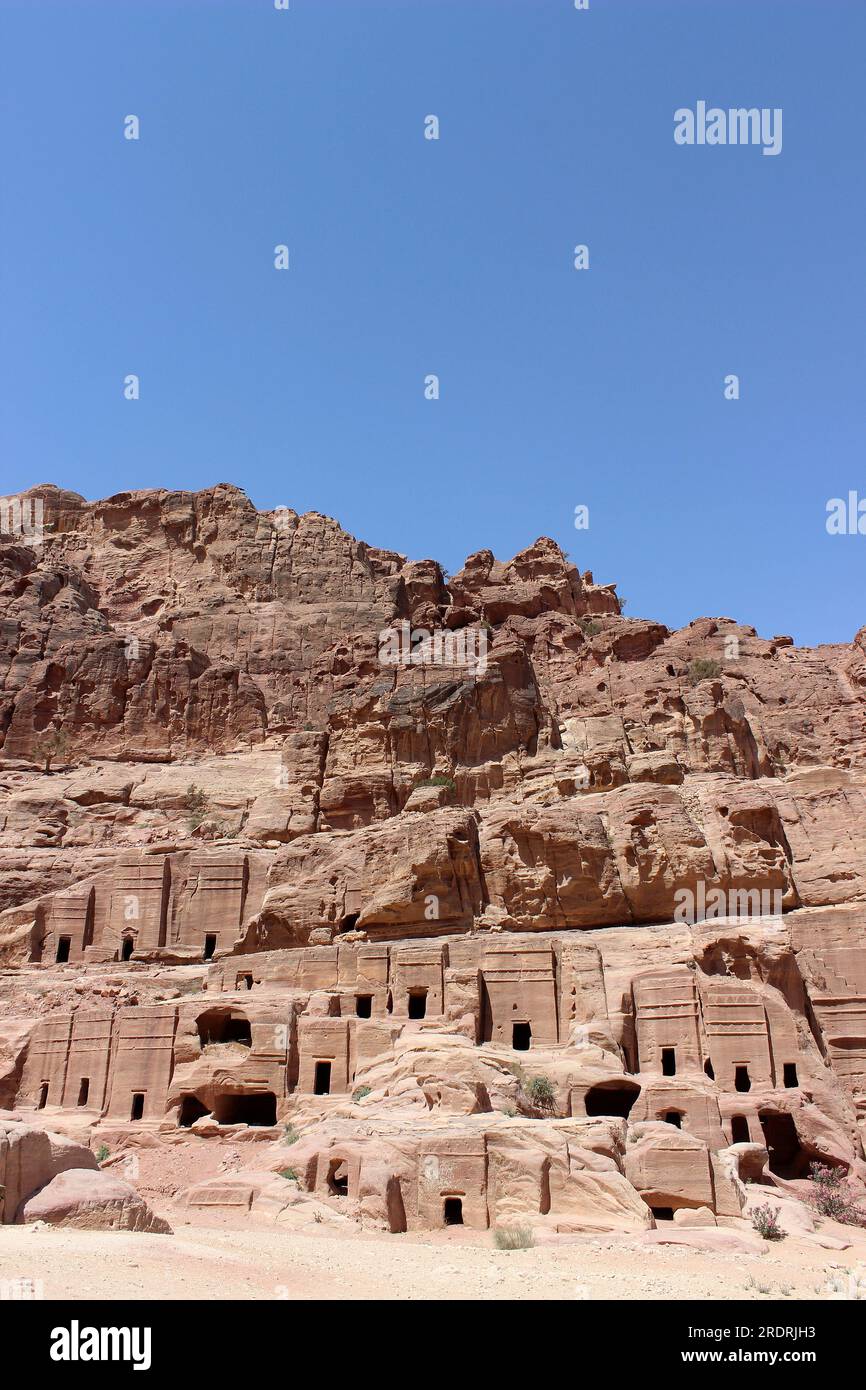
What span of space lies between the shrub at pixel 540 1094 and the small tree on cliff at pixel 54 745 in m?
43.0

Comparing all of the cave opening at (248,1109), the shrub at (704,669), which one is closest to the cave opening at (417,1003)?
the cave opening at (248,1109)

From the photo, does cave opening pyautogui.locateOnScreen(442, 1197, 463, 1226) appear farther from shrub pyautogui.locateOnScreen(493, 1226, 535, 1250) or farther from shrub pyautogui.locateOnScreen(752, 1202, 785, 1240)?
shrub pyautogui.locateOnScreen(752, 1202, 785, 1240)

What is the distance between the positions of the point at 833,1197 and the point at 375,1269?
16939 mm

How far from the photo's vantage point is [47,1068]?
1587 inches

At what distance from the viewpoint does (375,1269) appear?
64.8 feet

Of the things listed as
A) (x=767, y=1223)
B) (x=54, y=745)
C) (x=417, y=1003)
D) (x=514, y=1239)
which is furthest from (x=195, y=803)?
(x=514, y=1239)

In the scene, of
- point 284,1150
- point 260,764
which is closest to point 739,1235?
point 284,1150

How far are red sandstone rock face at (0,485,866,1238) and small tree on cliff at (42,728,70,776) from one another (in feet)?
0.53

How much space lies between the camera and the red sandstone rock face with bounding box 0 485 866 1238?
2898 centimetres

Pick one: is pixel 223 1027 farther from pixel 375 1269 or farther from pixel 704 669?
pixel 704 669

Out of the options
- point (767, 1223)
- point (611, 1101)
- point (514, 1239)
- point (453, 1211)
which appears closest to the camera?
point (514, 1239)

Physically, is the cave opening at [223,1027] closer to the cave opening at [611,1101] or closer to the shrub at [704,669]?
the cave opening at [611,1101]

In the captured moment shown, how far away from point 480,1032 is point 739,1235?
14.4 metres
